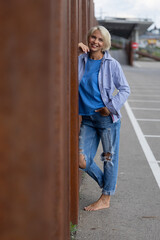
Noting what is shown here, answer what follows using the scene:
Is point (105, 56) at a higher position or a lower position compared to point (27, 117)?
lower

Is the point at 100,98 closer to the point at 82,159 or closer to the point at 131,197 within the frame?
the point at 82,159

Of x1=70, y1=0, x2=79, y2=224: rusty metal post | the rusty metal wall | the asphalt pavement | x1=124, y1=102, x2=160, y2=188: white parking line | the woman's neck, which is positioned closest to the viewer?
the rusty metal wall

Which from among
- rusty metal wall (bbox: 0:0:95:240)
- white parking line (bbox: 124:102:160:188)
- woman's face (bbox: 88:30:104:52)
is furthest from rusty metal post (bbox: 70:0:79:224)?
rusty metal wall (bbox: 0:0:95:240)

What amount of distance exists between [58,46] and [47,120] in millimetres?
303

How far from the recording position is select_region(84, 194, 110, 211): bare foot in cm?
463

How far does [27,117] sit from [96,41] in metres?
2.95

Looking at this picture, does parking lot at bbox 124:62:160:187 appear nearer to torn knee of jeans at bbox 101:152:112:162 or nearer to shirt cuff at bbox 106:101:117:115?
torn knee of jeans at bbox 101:152:112:162

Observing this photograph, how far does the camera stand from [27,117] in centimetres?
133

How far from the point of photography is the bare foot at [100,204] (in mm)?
4629

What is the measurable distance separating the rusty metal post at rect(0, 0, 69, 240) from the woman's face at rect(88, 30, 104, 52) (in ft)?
9.10

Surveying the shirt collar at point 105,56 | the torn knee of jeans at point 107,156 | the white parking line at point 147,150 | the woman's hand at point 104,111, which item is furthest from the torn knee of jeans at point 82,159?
the white parking line at point 147,150

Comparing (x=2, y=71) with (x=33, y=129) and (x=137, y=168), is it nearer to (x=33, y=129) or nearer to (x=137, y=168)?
(x=33, y=129)

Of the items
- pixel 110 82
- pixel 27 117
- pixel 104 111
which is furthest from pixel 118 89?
pixel 27 117

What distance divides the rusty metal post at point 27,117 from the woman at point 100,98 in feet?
8.97
